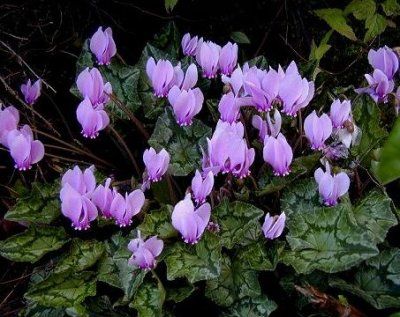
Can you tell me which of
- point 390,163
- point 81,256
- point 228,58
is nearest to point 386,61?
point 228,58

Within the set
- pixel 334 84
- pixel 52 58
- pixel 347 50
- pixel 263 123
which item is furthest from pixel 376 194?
pixel 52 58

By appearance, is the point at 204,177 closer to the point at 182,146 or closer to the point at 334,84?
the point at 182,146

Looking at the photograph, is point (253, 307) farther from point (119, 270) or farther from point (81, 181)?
point (81, 181)

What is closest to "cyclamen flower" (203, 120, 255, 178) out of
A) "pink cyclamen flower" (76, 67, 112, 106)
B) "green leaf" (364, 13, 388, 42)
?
"pink cyclamen flower" (76, 67, 112, 106)

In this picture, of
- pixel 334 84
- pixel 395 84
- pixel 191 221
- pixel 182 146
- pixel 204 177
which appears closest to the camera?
pixel 191 221

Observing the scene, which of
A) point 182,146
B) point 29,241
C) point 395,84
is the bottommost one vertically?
point 29,241

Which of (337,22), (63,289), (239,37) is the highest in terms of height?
(337,22)

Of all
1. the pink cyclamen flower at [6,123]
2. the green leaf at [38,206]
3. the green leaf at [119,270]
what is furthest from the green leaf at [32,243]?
the pink cyclamen flower at [6,123]
